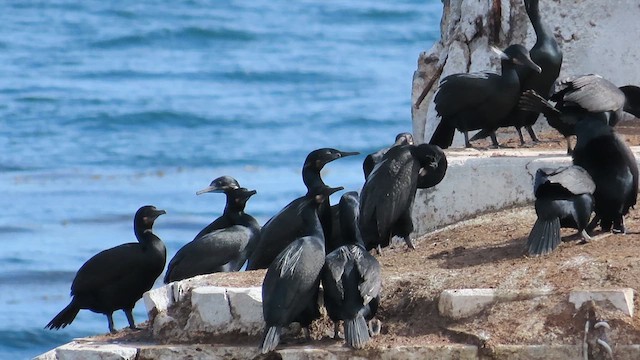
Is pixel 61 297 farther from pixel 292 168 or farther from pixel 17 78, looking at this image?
pixel 17 78

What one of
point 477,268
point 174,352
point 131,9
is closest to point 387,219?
point 477,268

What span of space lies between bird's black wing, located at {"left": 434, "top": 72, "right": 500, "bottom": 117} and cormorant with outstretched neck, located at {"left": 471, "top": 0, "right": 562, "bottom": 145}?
0.26 metres

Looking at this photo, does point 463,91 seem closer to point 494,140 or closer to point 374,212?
point 494,140

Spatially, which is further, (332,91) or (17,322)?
(332,91)

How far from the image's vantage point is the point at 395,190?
10.6 m

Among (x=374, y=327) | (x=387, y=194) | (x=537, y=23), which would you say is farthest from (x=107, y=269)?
(x=537, y=23)

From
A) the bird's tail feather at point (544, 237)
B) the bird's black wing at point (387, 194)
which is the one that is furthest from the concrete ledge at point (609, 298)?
the bird's black wing at point (387, 194)

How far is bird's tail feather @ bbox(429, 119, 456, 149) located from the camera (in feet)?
41.0

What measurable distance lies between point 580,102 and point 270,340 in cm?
260

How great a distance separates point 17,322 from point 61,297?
68 cm

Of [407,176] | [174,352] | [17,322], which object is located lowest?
[17,322]

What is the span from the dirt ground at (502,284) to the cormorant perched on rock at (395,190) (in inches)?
8.6

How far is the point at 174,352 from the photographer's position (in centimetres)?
947

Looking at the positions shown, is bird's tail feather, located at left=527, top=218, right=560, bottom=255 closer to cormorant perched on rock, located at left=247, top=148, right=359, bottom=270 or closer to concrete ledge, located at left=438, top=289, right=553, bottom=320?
concrete ledge, located at left=438, top=289, right=553, bottom=320
